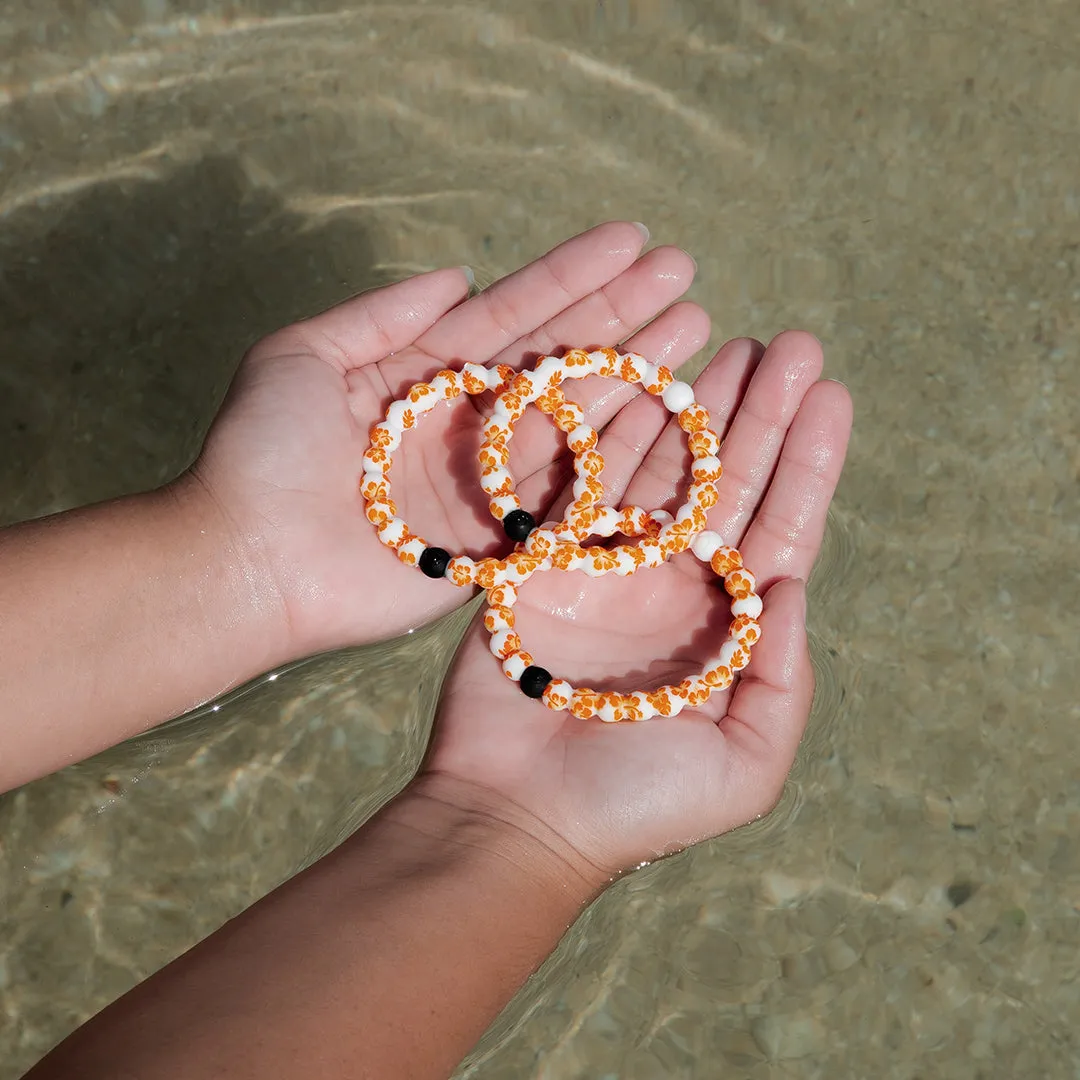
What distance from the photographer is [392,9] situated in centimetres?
352

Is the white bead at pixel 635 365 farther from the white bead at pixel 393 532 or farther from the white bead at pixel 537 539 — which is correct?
the white bead at pixel 393 532

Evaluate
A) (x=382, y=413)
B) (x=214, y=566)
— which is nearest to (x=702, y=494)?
(x=382, y=413)

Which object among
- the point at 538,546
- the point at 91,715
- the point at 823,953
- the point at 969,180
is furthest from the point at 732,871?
the point at 969,180

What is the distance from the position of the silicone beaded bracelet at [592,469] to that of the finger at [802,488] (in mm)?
132

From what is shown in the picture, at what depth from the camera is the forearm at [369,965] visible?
1714 millimetres

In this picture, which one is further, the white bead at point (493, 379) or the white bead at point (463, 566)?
the white bead at point (493, 379)

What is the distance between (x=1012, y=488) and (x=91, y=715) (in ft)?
7.67

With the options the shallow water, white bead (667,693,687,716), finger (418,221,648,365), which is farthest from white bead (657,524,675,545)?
the shallow water

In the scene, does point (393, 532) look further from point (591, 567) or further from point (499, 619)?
point (591, 567)

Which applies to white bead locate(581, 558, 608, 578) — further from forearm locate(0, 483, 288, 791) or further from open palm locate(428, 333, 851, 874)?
forearm locate(0, 483, 288, 791)

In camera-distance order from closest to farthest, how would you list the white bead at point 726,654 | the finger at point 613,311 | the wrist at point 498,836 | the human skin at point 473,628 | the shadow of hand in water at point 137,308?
the human skin at point 473,628 < the wrist at point 498,836 < the white bead at point 726,654 < the finger at point 613,311 < the shadow of hand in water at point 137,308

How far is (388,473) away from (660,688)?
780 mm

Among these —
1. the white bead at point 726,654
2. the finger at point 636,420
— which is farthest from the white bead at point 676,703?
the finger at point 636,420

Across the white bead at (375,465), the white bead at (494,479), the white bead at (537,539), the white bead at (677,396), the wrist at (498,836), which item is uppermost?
the white bead at (677,396)
